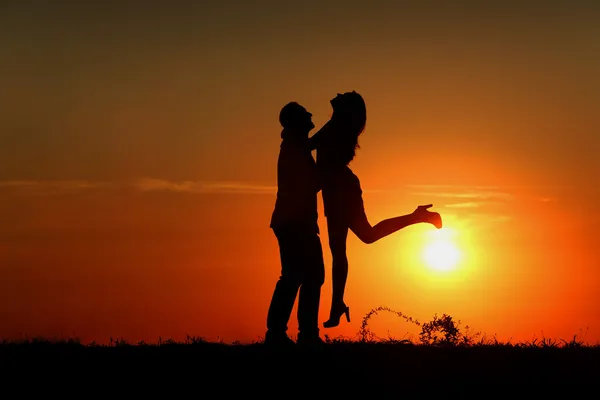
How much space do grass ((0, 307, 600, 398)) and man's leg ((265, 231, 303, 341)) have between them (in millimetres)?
273

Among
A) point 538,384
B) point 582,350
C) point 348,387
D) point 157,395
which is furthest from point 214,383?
point 582,350

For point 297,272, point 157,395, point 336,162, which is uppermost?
point 336,162

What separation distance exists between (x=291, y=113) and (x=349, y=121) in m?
1.10

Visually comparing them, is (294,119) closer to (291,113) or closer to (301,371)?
(291,113)

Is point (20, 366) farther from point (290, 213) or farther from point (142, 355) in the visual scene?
point (290, 213)

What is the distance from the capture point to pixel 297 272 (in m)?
11.2

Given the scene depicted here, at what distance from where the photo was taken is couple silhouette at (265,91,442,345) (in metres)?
11.2

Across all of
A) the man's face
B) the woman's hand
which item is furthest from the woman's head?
the woman's hand

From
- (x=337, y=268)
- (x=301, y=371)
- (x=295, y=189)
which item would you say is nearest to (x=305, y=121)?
(x=295, y=189)

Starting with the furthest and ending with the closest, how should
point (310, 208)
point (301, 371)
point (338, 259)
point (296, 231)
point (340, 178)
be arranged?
point (340, 178) → point (338, 259) → point (310, 208) → point (296, 231) → point (301, 371)

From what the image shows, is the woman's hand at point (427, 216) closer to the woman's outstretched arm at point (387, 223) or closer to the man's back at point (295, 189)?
the woman's outstretched arm at point (387, 223)

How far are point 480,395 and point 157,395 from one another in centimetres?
313

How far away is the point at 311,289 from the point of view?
11.4 metres

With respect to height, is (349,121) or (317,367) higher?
(349,121)
